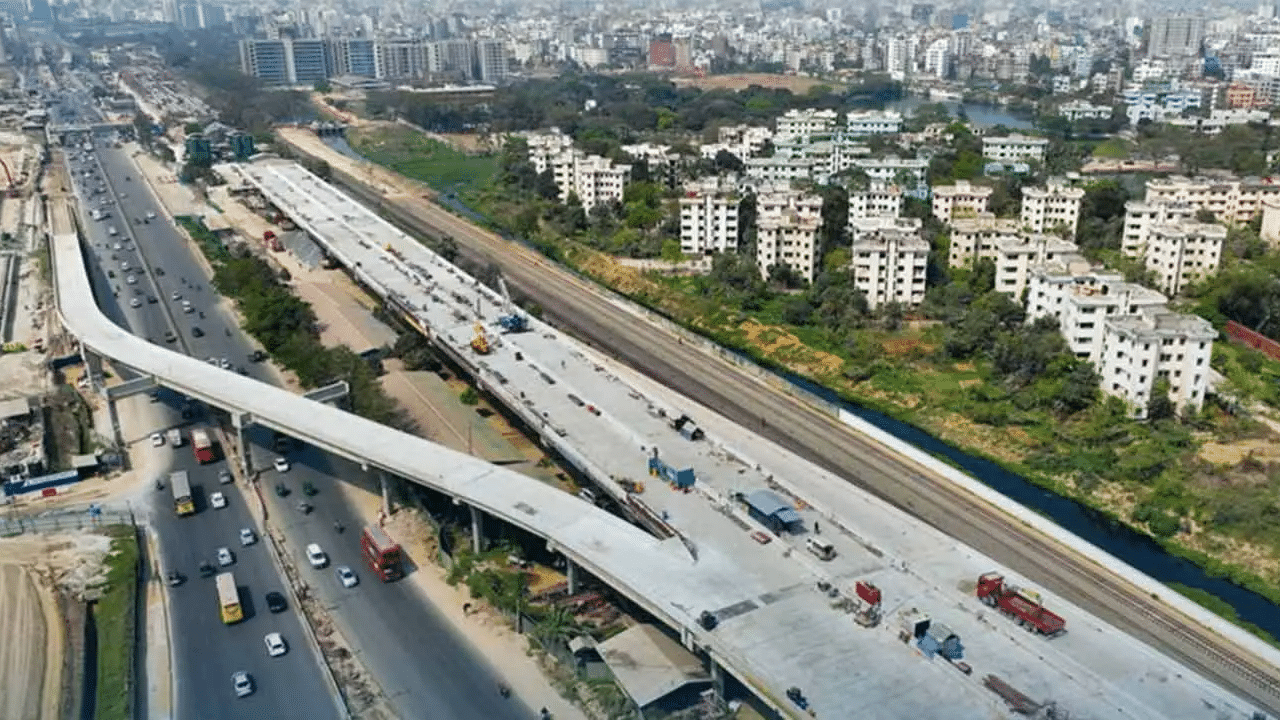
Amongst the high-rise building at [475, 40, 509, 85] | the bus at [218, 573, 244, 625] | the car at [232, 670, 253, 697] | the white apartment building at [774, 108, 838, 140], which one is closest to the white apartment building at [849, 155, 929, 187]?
the white apartment building at [774, 108, 838, 140]

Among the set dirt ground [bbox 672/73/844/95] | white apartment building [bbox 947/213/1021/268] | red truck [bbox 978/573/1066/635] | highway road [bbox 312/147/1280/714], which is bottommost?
highway road [bbox 312/147/1280/714]

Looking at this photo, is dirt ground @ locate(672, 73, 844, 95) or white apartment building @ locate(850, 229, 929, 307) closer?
white apartment building @ locate(850, 229, 929, 307)

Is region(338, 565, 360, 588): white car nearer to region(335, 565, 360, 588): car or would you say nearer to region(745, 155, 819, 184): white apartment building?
region(335, 565, 360, 588): car

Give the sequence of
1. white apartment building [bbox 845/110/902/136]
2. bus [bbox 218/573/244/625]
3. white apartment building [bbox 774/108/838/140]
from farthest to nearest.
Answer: white apartment building [bbox 845/110/902/136]
white apartment building [bbox 774/108/838/140]
bus [bbox 218/573/244/625]

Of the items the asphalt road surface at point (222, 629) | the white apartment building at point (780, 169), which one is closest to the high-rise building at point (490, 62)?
the white apartment building at point (780, 169)

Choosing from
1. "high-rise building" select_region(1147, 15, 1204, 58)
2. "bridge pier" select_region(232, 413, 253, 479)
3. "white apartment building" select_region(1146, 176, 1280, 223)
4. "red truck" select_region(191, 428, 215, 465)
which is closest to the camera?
"bridge pier" select_region(232, 413, 253, 479)
